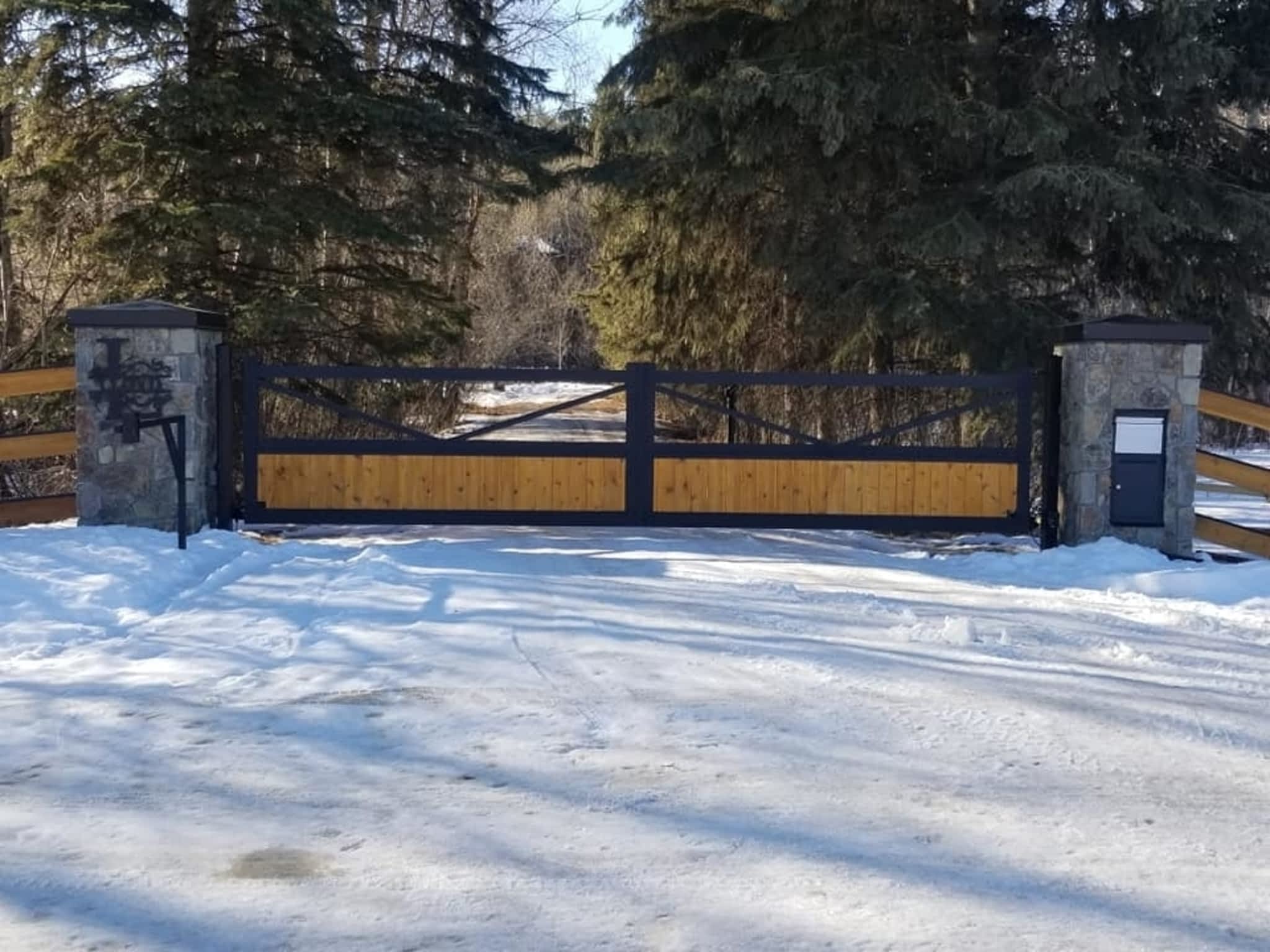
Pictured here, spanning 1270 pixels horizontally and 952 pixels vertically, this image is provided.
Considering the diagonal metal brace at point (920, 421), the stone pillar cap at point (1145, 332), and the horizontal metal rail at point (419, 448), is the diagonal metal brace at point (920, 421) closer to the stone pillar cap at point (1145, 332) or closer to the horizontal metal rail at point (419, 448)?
the stone pillar cap at point (1145, 332)

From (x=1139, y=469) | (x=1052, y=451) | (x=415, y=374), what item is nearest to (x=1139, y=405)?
(x=1139, y=469)

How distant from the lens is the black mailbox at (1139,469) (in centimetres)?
946

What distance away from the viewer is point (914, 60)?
11.3 metres

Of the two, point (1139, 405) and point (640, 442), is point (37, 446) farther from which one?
point (1139, 405)

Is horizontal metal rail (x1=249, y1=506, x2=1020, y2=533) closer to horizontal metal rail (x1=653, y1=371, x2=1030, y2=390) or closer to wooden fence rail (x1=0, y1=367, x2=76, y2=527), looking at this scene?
horizontal metal rail (x1=653, y1=371, x2=1030, y2=390)

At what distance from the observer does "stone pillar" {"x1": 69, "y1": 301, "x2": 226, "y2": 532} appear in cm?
923

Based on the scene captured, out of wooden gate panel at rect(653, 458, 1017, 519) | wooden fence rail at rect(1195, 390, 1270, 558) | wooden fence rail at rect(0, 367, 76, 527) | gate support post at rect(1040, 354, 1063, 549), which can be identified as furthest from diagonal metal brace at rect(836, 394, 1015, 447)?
wooden fence rail at rect(0, 367, 76, 527)

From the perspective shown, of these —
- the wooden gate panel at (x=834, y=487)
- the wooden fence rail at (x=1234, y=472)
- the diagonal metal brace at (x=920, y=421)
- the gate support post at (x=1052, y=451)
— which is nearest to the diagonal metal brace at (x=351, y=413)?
the wooden gate panel at (x=834, y=487)

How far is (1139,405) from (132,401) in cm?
783

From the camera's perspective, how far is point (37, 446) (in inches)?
375

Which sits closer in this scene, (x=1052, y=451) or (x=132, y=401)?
(x=132, y=401)

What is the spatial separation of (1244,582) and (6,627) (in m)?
7.48

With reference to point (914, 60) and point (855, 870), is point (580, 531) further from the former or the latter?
point (855, 870)

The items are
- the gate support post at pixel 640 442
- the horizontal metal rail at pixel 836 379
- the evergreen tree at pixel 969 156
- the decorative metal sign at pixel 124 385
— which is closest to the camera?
the decorative metal sign at pixel 124 385
